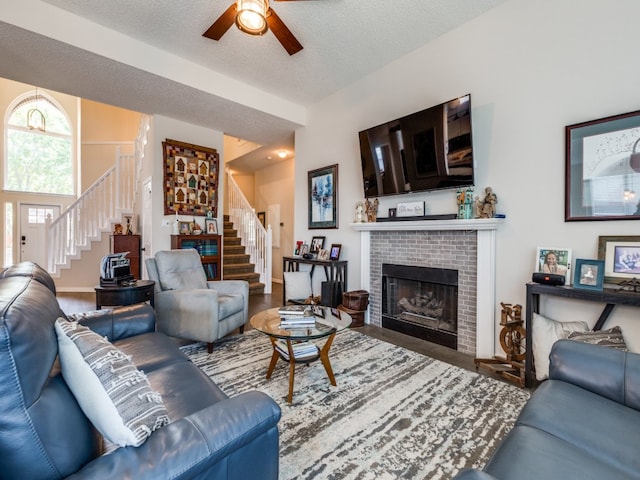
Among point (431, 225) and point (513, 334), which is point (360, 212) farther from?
point (513, 334)

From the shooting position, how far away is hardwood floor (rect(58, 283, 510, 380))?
Answer: 2.80 meters

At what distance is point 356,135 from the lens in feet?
13.4

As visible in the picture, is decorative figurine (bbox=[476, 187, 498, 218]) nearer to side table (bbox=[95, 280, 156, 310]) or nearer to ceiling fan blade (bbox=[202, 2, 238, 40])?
ceiling fan blade (bbox=[202, 2, 238, 40])

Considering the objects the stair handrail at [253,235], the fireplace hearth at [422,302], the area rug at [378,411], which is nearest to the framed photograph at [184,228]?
the stair handrail at [253,235]

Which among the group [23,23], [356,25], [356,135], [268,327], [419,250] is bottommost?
[268,327]

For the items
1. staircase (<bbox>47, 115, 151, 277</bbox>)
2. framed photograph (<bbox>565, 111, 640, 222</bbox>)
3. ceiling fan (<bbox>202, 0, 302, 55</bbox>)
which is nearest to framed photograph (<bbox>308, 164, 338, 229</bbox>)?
ceiling fan (<bbox>202, 0, 302, 55</bbox>)

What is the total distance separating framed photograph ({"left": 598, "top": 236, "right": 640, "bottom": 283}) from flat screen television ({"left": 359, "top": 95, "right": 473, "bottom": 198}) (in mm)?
1098

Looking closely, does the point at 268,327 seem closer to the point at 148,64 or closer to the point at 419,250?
the point at 419,250

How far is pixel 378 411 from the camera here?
1913 mm

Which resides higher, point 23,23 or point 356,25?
point 356,25

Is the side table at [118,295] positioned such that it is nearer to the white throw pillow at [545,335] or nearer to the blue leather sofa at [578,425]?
the blue leather sofa at [578,425]

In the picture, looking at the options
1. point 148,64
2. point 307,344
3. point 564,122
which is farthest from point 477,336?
point 148,64

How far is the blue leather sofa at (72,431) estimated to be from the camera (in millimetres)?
707

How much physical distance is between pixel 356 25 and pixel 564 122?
6.84 ft
